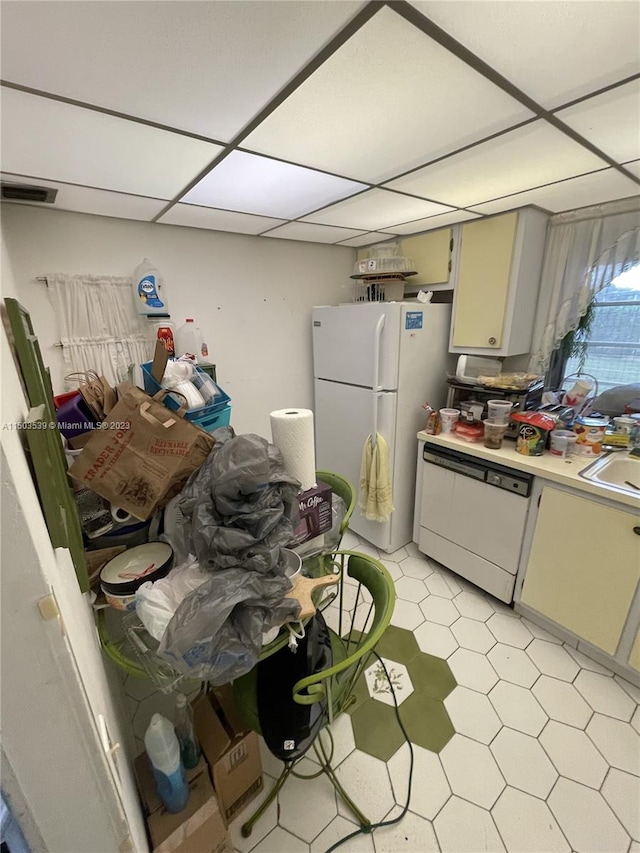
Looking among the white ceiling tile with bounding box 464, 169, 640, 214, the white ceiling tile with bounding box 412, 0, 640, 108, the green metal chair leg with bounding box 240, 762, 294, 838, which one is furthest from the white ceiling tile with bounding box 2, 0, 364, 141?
the green metal chair leg with bounding box 240, 762, 294, 838

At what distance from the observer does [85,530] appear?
1.01 m

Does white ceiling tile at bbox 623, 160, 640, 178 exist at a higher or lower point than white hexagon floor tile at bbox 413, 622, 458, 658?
higher

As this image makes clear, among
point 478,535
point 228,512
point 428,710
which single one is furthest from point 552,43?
point 428,710

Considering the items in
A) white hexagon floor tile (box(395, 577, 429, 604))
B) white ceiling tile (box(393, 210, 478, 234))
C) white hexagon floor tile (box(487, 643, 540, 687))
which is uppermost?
white ceiling tile (box(393, 210, 478, 234))

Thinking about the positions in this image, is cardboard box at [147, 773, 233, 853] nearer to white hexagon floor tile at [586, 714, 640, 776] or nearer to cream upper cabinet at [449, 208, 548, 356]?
white hexagon floor tile at [586, 714, 640, 776]

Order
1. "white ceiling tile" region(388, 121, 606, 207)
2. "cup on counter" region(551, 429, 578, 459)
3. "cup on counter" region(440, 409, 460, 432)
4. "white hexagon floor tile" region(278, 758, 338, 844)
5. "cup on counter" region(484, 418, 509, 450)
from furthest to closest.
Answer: "cup on counter" region(440, 409, 460, 432)
"cup on counter" region(484, 418, 509, 450)
"cup on counter" region(551, 429, 578, 459)
"white hexagon floor tile" region(278, 758, 338, 844)
"white ceiling tile" region(388, 121, 606, 207)

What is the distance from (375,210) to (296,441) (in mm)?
1289

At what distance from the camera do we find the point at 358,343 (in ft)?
7.12

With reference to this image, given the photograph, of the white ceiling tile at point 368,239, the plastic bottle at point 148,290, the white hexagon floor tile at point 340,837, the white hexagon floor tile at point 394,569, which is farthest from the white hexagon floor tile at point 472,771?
the white ceiling tile at point 368,239

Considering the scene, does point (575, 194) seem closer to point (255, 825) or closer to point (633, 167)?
point (633, 167)

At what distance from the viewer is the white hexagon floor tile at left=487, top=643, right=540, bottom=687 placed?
5.29 ft

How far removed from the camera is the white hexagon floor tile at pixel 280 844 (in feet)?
3.68

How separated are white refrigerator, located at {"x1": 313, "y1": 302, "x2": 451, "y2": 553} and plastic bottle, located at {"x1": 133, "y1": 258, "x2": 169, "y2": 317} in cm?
102

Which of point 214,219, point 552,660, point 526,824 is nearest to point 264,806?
point 526,824
